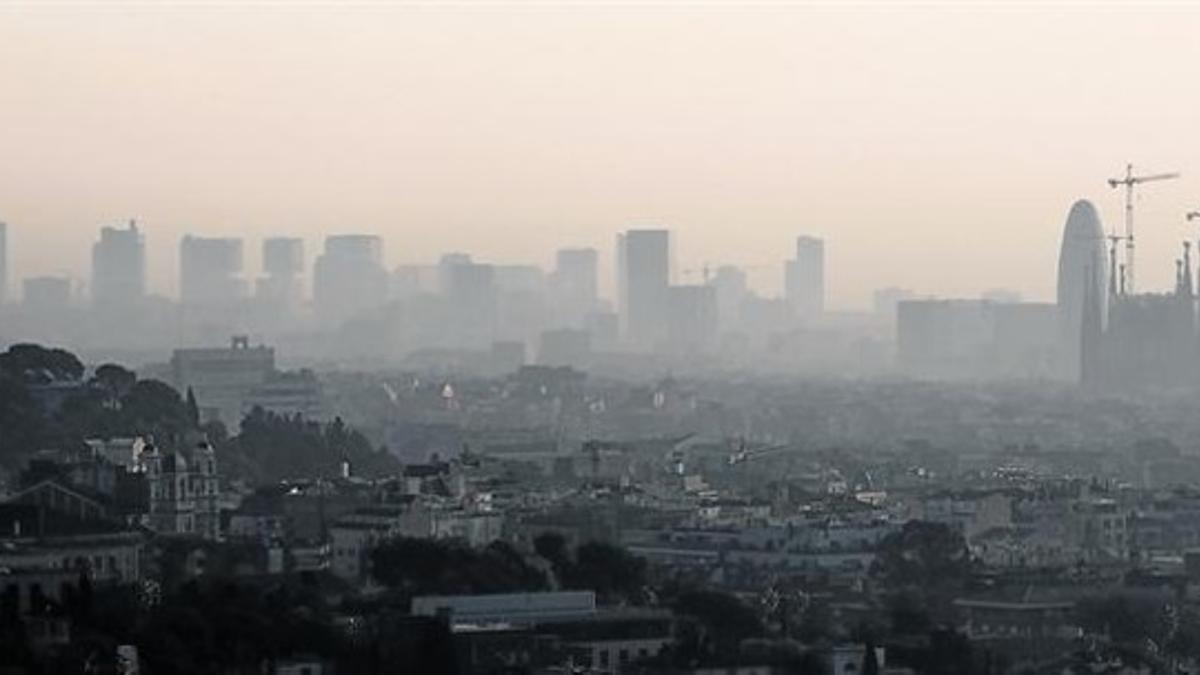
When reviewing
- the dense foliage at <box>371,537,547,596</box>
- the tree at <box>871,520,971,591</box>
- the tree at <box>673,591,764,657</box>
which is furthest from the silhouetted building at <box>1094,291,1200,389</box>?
the tree at <box>673,591,764,657</box>

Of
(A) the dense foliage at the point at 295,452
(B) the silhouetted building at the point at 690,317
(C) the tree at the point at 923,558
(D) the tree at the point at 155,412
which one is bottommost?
(C) the tree at the point at 923,558

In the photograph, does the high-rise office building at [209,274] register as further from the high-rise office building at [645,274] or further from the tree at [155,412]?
the tree at [155,412]

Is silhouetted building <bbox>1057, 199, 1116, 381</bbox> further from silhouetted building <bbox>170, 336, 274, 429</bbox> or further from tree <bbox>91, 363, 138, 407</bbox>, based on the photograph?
tree <bbox>91, 363, 138, 407</bbox>

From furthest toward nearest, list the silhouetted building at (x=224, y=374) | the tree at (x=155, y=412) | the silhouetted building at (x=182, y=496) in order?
the silhouetted building at (x=224, y=374) < the tree at (x=155, y=412) < the silhouetted building at (x=182, y=496)

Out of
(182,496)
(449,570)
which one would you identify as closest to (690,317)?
(182,496)

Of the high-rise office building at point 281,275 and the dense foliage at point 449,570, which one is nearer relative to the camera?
the dense foliage at point 449,570

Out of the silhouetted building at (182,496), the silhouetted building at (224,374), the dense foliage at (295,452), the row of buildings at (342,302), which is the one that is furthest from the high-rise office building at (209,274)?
the silhouetted building at (182,496)

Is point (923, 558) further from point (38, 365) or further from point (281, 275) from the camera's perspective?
point (281, 275)
